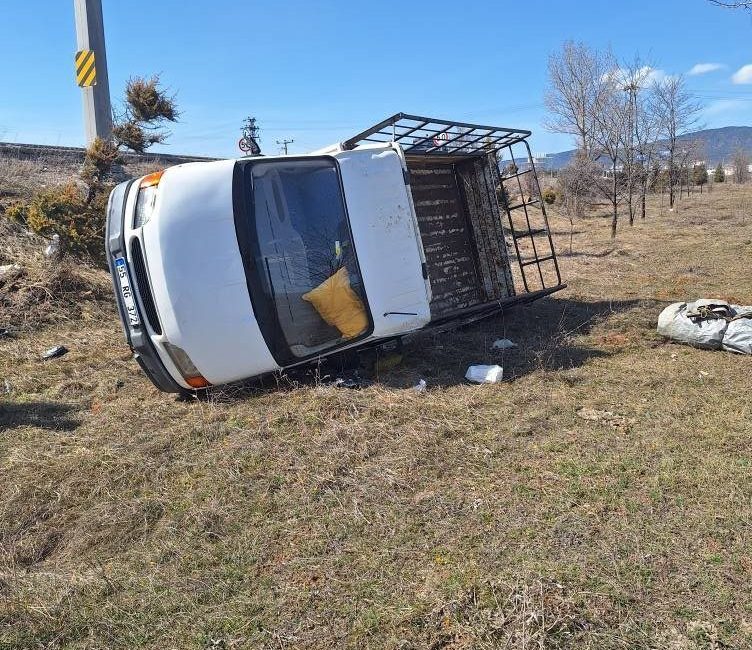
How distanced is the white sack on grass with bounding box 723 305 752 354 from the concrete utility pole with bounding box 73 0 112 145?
10583mm

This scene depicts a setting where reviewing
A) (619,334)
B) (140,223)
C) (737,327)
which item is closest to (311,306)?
(140,223)

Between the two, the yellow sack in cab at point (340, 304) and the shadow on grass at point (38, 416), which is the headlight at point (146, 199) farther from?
the shadow on grass at point (38, 416)

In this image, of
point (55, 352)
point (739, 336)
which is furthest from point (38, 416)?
point (739, 336)

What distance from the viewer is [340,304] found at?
17.0 ft

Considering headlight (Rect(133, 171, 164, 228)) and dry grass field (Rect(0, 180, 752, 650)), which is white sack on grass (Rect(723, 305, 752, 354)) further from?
headlight (Rect(133, 171, 164, 228))

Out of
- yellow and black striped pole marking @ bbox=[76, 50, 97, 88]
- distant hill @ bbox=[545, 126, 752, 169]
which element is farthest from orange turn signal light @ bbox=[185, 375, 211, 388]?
distant hill @ bbox=[545, 126, 752, 169]

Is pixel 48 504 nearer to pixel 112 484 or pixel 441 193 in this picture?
pixel 112 484

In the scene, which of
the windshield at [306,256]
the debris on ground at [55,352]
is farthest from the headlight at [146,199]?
the debris on ground at [55,352]

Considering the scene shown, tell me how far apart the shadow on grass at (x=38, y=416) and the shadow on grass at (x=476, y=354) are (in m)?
1.23

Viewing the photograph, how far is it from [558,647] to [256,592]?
1.31m

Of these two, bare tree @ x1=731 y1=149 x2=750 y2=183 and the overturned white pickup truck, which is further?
bare tree @ x1=731 y1=149 x2=750 y2=183

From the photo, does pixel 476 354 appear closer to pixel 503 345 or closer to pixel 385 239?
pixel 503 345

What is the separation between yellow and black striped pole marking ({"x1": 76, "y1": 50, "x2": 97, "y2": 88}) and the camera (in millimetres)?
11250

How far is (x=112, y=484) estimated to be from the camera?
3.78m
